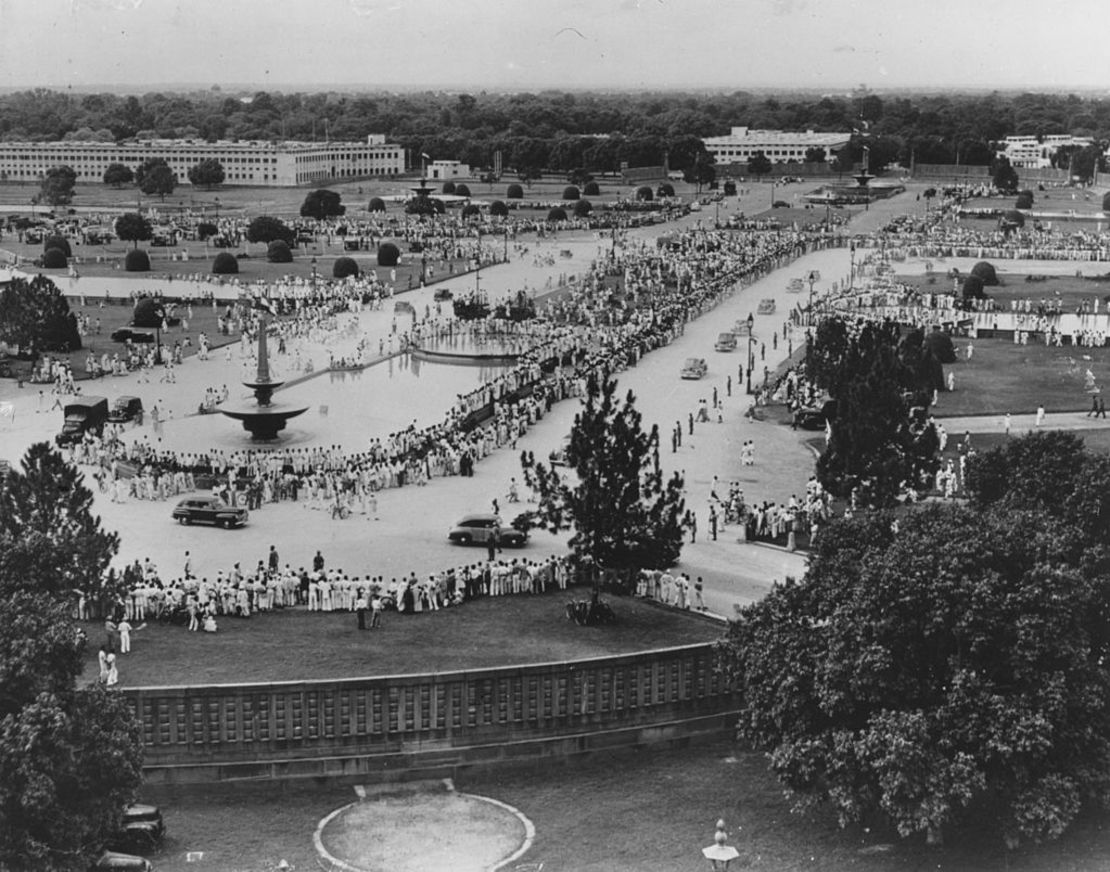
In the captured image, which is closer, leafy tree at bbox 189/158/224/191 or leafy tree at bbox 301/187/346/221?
leafy tree at bbox 301/187/346/221

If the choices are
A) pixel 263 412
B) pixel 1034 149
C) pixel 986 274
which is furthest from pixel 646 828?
pixel 1034 149

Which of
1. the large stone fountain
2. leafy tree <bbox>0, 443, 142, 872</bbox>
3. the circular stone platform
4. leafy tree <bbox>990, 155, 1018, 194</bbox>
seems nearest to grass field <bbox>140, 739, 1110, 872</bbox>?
the circular stone platform

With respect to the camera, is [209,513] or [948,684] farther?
[209,513]

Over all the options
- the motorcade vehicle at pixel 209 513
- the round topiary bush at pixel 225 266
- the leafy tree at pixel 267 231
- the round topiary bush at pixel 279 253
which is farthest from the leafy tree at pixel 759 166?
the motorcade vehicle at pixel 209 513

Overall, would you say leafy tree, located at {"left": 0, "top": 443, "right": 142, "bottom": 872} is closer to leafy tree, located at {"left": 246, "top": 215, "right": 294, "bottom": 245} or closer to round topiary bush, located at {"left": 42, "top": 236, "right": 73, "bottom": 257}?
round topiary bush, located at {"left": 42, "top": 236, "right": 73, "bottom": 257}

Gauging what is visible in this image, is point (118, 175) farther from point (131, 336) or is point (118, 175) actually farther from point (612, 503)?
point (612, 503)

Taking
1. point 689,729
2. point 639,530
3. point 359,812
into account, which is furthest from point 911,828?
point 639,530

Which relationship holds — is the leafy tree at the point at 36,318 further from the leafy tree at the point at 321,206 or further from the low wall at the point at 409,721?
the leafy tree at the point at 321,206
